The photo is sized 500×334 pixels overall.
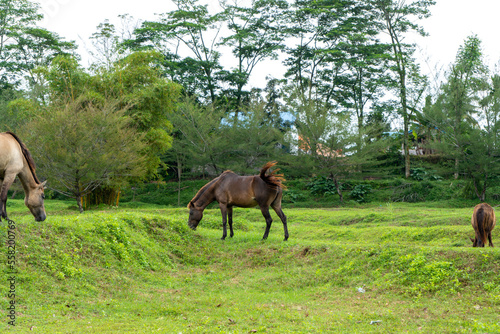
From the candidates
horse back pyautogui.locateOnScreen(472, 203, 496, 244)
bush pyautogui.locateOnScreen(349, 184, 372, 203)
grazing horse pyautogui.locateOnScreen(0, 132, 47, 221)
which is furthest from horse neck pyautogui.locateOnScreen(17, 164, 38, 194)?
bush pyautogui.locateOnScreen(349, 184, 372, 203)

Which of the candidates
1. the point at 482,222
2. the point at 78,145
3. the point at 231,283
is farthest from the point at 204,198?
the point at 78,145

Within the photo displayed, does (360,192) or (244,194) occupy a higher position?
(244,194)

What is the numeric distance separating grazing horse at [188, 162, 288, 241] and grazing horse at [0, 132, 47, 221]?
4.78 meters

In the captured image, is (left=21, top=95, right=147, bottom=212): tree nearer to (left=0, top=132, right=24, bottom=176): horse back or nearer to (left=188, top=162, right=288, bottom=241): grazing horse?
(left=188, top=162, right=288, bottom=241): grazing horse

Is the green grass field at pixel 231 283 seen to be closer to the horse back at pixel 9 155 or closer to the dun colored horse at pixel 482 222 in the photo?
the horse back at pixel 9 155

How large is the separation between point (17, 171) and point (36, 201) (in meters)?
0.74

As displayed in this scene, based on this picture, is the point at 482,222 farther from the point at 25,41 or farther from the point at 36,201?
the point at 25,41

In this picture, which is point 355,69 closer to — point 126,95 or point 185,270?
point 126,95

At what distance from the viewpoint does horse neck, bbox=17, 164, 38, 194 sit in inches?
367

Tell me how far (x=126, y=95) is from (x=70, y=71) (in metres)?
3.20

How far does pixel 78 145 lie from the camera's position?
62.3 feet

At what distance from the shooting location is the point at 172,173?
39375 mm

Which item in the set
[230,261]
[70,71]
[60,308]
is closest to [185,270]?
[230,261]

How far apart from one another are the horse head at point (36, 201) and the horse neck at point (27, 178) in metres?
0.07
